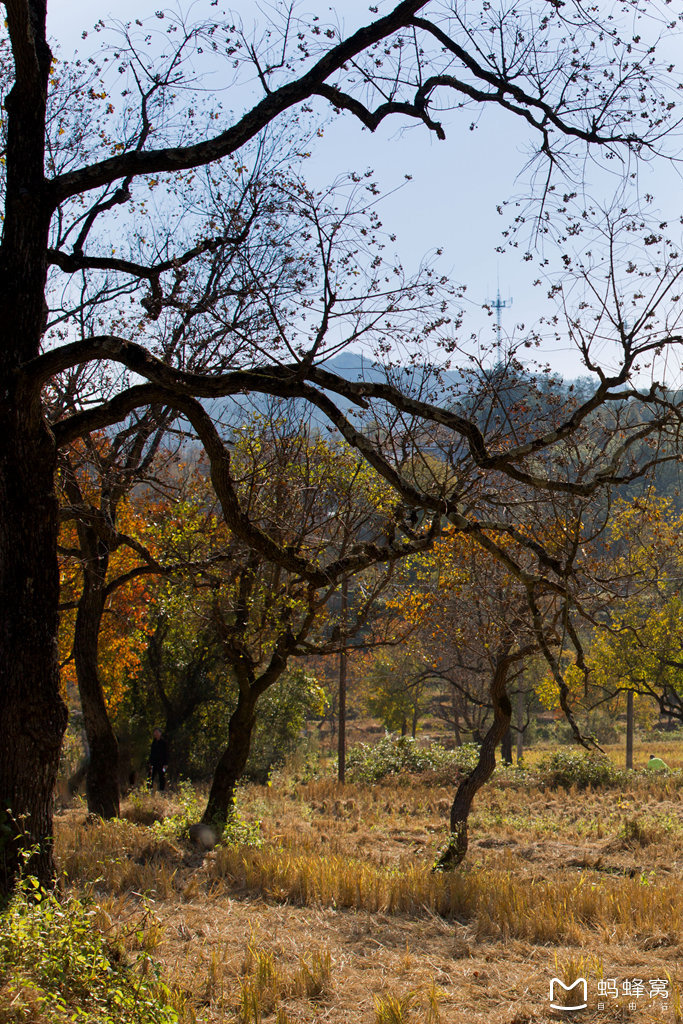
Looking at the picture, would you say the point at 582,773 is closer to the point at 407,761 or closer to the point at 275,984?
the point at 407,761

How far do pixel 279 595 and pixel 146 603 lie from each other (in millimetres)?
8622

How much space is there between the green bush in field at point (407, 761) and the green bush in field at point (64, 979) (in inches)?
729

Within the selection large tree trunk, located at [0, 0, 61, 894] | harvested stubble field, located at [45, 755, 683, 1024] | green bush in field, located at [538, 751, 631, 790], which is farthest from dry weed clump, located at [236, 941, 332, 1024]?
green bush in field, located at [538, 751, 631, 790]

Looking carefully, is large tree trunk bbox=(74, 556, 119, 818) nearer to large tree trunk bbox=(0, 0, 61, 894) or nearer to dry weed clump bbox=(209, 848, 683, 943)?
dry weed clump bbox=(209, 848, 683, 943)

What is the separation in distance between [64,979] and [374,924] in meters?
3.55

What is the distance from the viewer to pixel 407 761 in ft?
77.2

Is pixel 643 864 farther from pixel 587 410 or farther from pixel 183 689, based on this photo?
pixel 183 689

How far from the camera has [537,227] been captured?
6.32 metres

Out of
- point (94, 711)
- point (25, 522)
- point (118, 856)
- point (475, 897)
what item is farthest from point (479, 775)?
point (25, 522)

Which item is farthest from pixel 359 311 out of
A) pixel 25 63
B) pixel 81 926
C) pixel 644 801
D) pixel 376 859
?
pixel 644 801

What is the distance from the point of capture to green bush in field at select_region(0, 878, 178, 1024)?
3770 millimetres

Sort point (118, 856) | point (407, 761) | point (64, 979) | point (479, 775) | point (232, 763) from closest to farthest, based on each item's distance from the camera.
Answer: point (64, 979) < point (118, 856) < point (479, 775) < point (232, 763) < point (407, 761)

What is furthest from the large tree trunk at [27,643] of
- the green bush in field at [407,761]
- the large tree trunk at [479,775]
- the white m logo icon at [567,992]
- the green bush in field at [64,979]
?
the green bush in field at [407,761]

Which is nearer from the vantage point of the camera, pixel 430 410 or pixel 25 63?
pixel 430 410
